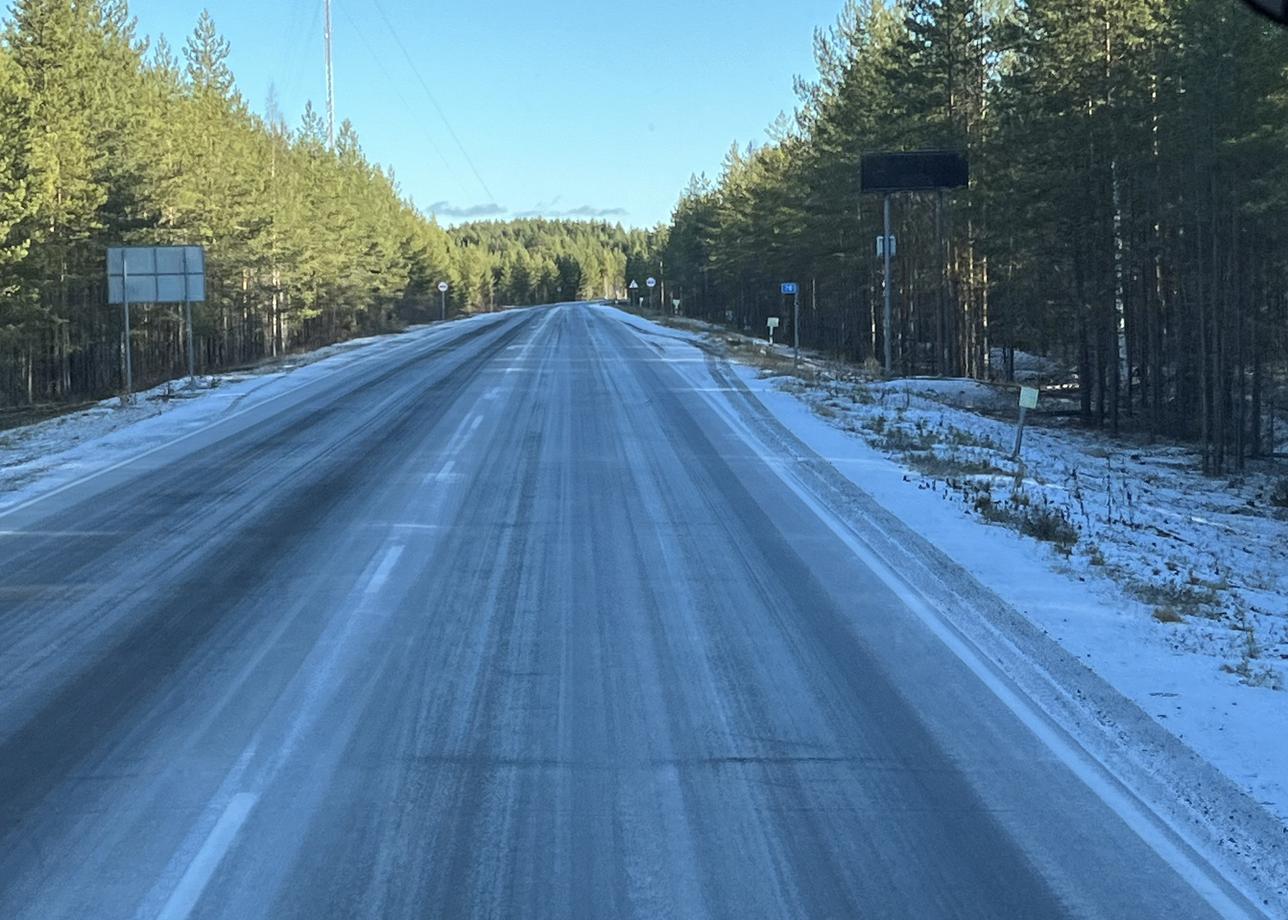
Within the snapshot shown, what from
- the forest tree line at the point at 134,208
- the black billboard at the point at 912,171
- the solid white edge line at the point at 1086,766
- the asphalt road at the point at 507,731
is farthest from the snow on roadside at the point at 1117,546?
the forest tree line at the point at 134,208

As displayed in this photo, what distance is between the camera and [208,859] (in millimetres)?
4586

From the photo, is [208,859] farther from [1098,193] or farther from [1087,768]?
[1098,193]

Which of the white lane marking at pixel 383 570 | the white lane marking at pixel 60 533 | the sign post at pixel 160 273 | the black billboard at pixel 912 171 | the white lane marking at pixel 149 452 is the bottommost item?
the white lane marking at pixel 383 570

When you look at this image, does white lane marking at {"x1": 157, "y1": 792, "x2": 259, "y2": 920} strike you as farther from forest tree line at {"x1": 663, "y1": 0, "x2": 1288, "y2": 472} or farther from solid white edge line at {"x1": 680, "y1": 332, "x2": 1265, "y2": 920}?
forest tree line at {"x1": 663, "y1": 0, "x2": 1288, "y2": 472}

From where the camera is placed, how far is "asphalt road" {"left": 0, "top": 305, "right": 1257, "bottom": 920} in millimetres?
4438

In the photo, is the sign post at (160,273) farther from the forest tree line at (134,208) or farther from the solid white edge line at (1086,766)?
the solid white edge line at (1086,766)

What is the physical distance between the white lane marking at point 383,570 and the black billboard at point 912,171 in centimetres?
2254

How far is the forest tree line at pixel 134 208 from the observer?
39500mm

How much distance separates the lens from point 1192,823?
16.2 feet

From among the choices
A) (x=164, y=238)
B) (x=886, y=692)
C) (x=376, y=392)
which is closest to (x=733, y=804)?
(x=886, y=692)

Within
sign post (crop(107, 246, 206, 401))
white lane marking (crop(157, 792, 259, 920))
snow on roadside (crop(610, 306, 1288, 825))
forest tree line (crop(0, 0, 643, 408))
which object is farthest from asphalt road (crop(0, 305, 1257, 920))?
forest tree line (crop(0, 0, 643, 408))

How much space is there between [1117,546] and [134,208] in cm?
4231

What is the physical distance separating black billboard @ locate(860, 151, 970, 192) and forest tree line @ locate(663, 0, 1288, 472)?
12.1 feet

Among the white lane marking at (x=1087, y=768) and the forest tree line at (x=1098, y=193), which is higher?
the forest tree line at (x=1098, y=193)
